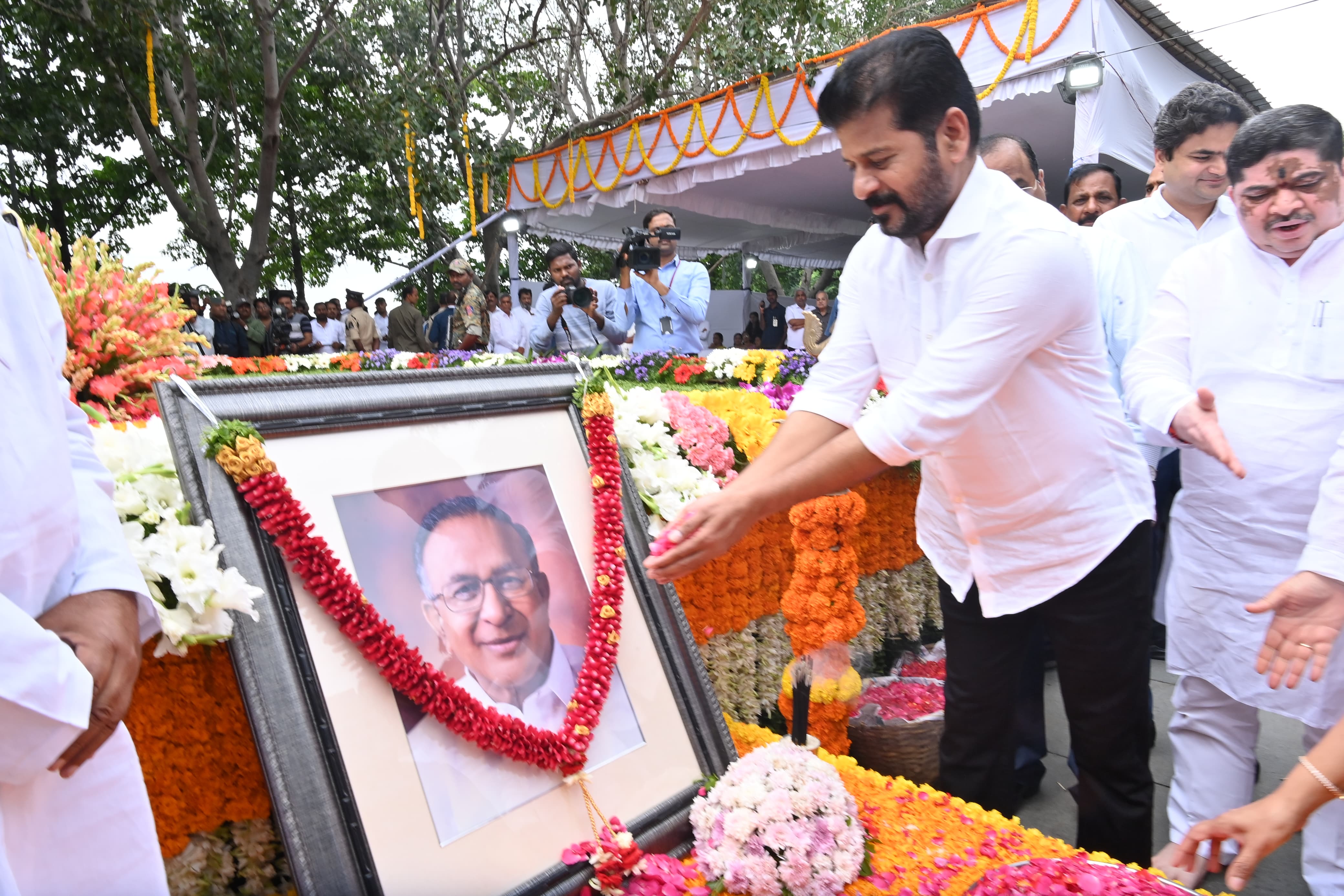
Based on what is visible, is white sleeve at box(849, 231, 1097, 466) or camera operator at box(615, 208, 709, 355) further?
camera operator at box(615, 208, 709, 355)

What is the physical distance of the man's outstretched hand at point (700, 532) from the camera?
1.49 meters

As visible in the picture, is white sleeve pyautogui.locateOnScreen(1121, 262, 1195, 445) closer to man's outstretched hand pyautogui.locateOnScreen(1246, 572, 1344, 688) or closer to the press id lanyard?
man's outstretched hand pyautogui.locateOnScreen(1246, 572, 1344, 688)

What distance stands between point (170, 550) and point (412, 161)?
1292 cm

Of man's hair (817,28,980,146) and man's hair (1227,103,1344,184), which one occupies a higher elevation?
man's hair (817,28,980,146)

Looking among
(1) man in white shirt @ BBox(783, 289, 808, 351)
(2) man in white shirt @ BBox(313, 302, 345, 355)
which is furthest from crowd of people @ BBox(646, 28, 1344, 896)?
(2) man in white shirt @ BBox(313, 302, 345, 355)

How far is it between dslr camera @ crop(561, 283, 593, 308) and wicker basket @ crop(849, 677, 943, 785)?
316cm

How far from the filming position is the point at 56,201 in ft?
59.7

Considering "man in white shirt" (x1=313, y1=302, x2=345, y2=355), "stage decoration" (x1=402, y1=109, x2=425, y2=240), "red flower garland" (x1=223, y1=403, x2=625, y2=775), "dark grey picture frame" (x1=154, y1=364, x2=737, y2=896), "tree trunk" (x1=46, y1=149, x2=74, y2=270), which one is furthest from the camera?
"tree trunk" (x1=46, y1=149, x2=74, y2=270)

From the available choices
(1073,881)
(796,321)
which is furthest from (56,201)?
(1073,881)

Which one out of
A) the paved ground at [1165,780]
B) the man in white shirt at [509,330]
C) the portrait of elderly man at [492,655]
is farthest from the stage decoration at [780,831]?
the man in white shirt at [509,330]

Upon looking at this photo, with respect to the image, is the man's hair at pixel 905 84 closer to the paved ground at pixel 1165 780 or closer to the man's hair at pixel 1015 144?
the man's hair at pixel 1015 144

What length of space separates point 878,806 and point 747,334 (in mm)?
14468

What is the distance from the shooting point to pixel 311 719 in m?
1.22

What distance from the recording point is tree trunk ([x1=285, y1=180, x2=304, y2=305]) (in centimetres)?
2147
